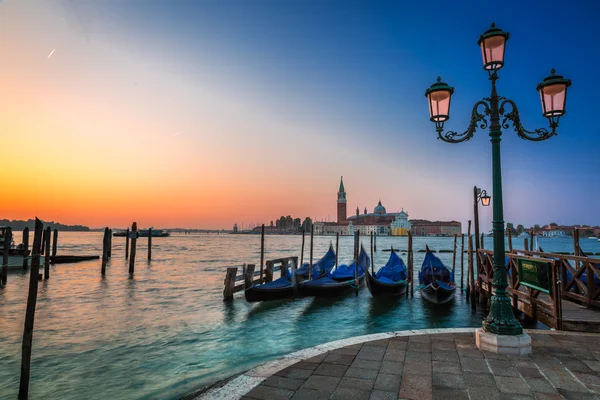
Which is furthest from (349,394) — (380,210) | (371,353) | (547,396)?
(380,210)

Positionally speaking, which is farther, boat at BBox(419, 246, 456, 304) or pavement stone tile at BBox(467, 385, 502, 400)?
boat at BBox(419, 246, 456, 304)

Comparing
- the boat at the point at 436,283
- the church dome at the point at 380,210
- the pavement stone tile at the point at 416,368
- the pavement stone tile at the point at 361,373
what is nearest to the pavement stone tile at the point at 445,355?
the pavement stone tile at the point at 416,368

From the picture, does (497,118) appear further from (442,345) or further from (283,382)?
(283,382)

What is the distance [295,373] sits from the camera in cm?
343

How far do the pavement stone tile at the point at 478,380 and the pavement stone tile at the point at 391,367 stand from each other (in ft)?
1.92

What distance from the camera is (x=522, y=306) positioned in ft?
23.4

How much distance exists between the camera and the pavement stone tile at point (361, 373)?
3.32 m

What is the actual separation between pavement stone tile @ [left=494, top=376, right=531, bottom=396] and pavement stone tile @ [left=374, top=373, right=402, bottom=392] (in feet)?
2.78

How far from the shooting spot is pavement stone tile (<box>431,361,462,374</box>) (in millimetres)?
3366

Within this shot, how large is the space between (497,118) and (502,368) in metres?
2.80

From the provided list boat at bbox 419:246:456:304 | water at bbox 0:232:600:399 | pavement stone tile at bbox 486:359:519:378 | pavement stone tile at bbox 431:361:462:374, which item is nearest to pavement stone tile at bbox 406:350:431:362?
pavement stone tile at bbox 431:361:462:374

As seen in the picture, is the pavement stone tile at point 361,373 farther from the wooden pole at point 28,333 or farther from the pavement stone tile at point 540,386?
the wooden pole at point 28,333

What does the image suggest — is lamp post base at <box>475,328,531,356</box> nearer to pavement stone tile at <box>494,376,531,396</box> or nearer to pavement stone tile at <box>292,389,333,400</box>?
pavement stone tile at <box>494,376,531,396</box>

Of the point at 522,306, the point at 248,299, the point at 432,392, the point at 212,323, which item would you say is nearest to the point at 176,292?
the point at 248,299
